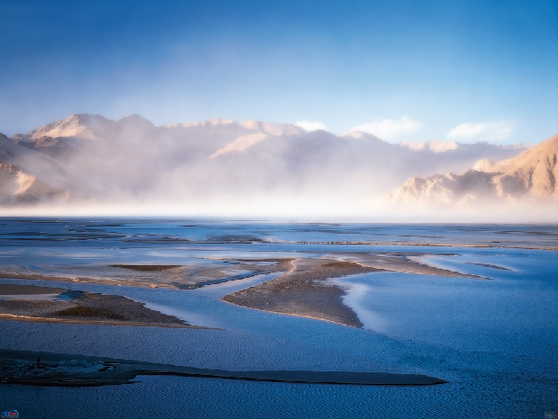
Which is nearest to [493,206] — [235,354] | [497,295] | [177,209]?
[177,209]

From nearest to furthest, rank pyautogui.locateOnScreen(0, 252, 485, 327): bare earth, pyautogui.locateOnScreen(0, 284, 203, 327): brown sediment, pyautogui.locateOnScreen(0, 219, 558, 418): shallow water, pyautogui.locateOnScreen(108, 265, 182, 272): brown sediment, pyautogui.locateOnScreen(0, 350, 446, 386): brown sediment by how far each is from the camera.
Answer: pyautogui.locateOnScreen(0, 219, 558, 418): shallow water, pyautogui.locateOnScreen(0, 350, 446, 386): brown sediment, pyautogui.locateOnScreen(0, 284, 203, 327): brown sediment, pyautogui.locateOnScreen(0, 252, 485, 327): bare earth, pyautogui.locateOnScreen(108, 265, 182, 272): brown sediment

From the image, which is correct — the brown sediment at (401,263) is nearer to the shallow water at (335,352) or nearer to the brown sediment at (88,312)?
the shallow water at (335,352)

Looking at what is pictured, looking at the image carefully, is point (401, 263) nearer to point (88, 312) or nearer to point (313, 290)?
point (313, 290)

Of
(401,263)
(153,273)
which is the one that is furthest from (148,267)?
(401,263)

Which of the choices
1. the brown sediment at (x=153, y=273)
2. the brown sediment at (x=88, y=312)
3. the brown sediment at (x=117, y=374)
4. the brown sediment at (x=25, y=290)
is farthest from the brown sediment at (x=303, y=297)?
the brown sediment at (x=25, y=290)

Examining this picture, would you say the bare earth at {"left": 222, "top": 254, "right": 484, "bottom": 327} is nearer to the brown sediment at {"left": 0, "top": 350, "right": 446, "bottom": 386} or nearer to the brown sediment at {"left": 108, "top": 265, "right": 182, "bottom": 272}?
the brown sediment at {"left": 0, "top": 350, "right": 446, "bottom": 386}

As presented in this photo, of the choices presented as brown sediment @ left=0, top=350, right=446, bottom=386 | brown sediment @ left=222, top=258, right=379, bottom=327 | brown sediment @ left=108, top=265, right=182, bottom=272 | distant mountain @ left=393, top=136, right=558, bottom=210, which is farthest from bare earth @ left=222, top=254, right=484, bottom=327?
distant mountain @ left=393, top=136, right=558, bottom=210

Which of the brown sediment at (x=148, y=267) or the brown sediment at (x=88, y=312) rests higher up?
the brown sediment at (x=148, y=267)
